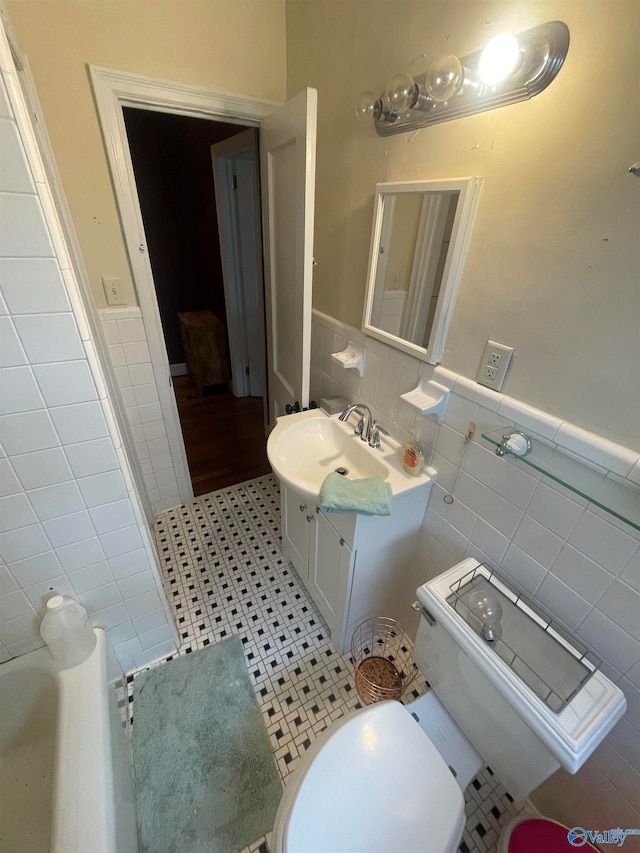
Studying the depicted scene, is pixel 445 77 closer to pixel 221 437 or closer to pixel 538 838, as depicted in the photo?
pixel 538 838

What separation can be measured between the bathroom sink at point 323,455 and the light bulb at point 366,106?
3.21 feet

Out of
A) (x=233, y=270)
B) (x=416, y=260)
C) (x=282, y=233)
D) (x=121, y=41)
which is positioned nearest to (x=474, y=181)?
(x=416, y=260)

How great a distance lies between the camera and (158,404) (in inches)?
72.1

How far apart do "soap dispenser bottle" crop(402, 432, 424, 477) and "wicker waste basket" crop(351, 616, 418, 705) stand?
709mm

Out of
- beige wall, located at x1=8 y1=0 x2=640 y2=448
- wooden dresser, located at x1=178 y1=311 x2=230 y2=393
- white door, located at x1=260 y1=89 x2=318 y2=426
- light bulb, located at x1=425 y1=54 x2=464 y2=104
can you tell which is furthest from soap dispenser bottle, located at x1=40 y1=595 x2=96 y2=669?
wooden dresser, located at x1=178 y1=311 x2=230 y2=393

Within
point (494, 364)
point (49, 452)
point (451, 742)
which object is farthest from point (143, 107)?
point (451, 742)

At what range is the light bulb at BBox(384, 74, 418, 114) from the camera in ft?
2.97

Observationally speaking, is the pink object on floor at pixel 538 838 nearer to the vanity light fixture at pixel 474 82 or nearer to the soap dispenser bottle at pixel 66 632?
the soap dispenser bottle at pixel 66 632

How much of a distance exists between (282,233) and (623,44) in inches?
44.5

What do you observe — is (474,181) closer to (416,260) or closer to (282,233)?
(416,260)

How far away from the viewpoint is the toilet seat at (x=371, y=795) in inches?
29.7

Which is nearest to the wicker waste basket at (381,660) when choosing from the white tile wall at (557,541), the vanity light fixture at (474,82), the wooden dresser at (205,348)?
the white tile wall at (557,541)

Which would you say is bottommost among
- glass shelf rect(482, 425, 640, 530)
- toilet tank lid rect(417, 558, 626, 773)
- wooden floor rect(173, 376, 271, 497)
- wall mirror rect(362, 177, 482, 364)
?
wooden floor rect(173, 376, 271, 497)

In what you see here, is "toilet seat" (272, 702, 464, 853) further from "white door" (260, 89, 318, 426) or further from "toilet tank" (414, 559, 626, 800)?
"white door" (260, 89, 318, 426)
